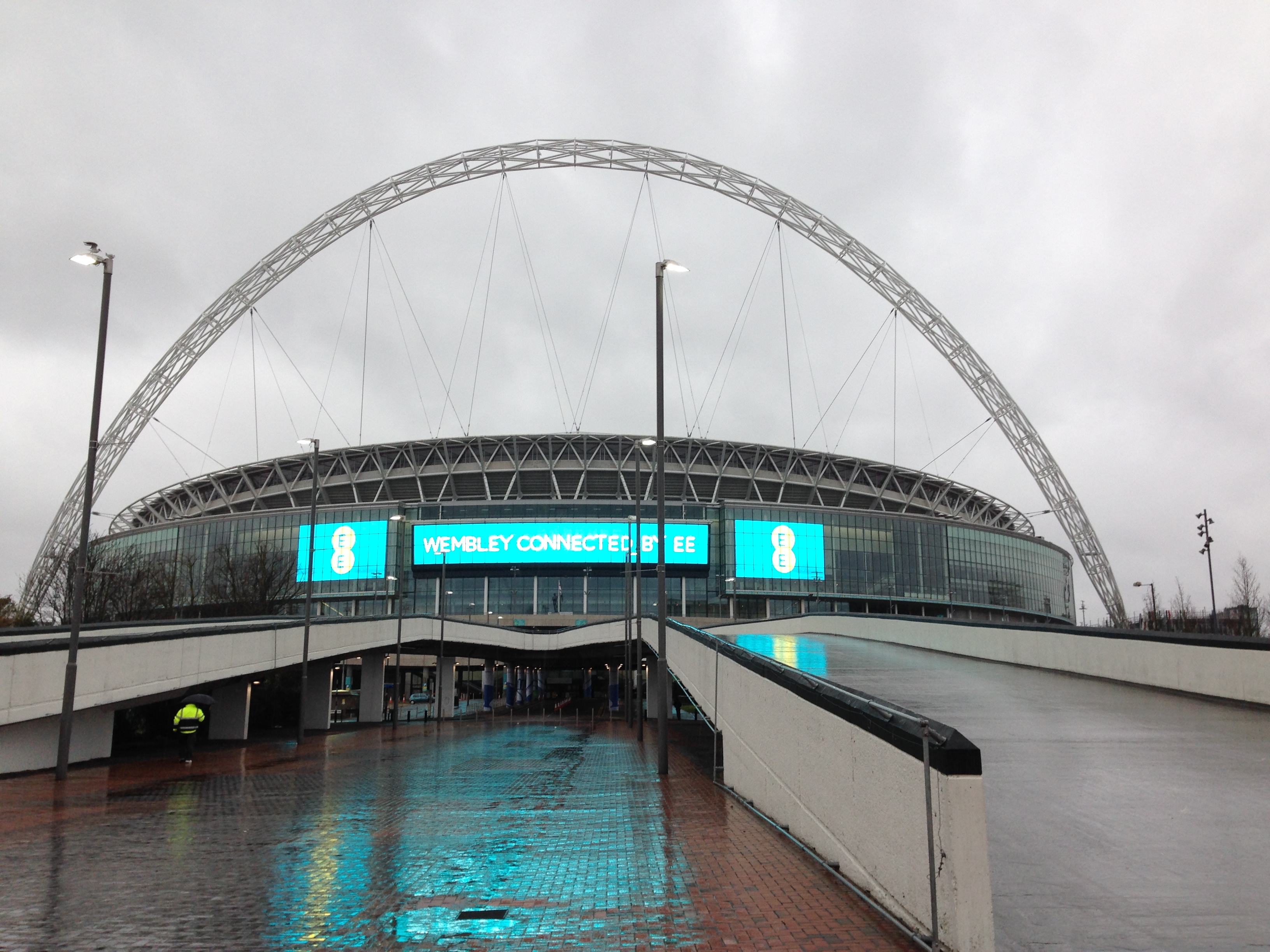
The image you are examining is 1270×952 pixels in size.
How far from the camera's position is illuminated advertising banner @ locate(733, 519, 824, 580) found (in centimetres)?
8719

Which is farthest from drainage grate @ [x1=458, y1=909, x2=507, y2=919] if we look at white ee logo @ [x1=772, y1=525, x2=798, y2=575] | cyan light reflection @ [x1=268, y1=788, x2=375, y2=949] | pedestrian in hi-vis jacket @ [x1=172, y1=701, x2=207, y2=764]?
white ee logo @ [x1=772, y1=525, x2=798, y2=575]

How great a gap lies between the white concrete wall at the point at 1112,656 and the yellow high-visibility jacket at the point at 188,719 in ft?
68.8

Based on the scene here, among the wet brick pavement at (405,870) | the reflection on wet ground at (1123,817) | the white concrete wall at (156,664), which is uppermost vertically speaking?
the white concrete wall at (156,664)

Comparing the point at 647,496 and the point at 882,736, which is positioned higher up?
the point at 647,496

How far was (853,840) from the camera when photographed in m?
8.48

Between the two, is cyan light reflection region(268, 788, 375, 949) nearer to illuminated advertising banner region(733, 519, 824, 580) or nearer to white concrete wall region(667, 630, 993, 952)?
white concrete wall region(667, 630, 993, 952)

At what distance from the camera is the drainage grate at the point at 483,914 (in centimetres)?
821

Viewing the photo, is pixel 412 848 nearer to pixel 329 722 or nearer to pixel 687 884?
pixel 687 884

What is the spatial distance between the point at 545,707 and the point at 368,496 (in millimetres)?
32058

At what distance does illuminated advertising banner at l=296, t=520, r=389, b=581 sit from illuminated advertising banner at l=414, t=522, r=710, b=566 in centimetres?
476

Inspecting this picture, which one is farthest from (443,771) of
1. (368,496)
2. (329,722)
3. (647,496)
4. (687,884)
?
(368,496)

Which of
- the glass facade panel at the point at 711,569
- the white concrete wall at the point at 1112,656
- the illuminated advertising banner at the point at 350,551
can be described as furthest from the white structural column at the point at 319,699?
the illuminated advertising banner at the point at 350,551

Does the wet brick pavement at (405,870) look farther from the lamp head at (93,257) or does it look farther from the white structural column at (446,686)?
the white structural column at (446,686)

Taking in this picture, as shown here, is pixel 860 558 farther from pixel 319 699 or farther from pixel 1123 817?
pixel 1123 817
